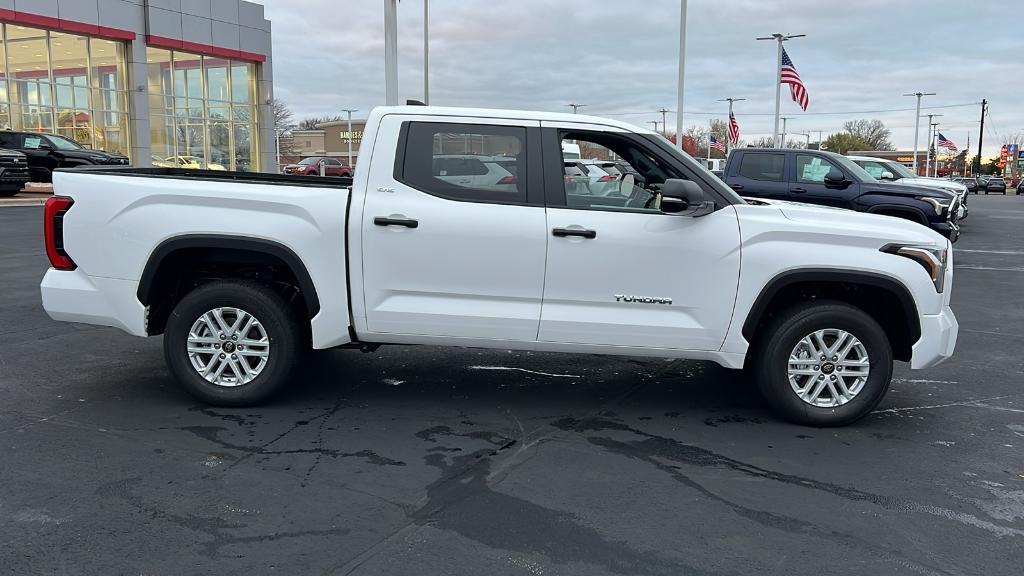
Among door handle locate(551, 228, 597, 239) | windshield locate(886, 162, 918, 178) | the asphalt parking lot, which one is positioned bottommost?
the asphalt parking lot

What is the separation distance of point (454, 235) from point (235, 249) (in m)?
1.45

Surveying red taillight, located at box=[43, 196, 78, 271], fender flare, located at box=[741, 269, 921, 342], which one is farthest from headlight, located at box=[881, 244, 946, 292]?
red taillight, located at box=[43, 196, 78, 271]

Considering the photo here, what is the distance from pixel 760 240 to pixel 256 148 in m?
40.3

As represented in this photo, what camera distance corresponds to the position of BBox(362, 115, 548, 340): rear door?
201 inches

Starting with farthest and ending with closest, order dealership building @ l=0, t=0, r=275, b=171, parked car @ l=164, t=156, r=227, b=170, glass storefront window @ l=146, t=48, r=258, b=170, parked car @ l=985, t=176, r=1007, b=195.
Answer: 1. parked car @ l=985, t=176, r=1007, b=195
2. parked car @ l=164, t=156, r=227, b=170
3. glass storefront window @ l=146, t=48, r=258, b=170
4. dealership building @ l=0, t=0, r=275, b=171

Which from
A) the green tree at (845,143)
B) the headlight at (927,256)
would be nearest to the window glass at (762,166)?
the headlight at (927,256)

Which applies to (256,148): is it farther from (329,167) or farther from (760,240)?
(760,240)

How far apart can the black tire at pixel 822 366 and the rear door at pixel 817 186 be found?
29.4ft

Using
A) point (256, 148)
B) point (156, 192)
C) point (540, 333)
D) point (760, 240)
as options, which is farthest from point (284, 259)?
point (256, 148)

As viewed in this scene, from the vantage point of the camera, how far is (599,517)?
3.86m

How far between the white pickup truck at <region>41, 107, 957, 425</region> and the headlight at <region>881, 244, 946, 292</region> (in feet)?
0.04

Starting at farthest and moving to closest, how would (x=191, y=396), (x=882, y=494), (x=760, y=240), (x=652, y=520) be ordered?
(x=191, y=396) → (x=760, y=240) → (x=882, y=494) → (x=652, y=520)

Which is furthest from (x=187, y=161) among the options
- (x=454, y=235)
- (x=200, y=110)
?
(x=454, y=235)

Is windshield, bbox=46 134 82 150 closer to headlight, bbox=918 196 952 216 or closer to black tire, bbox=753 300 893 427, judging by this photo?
headlight, bbox=918 196 952 216
